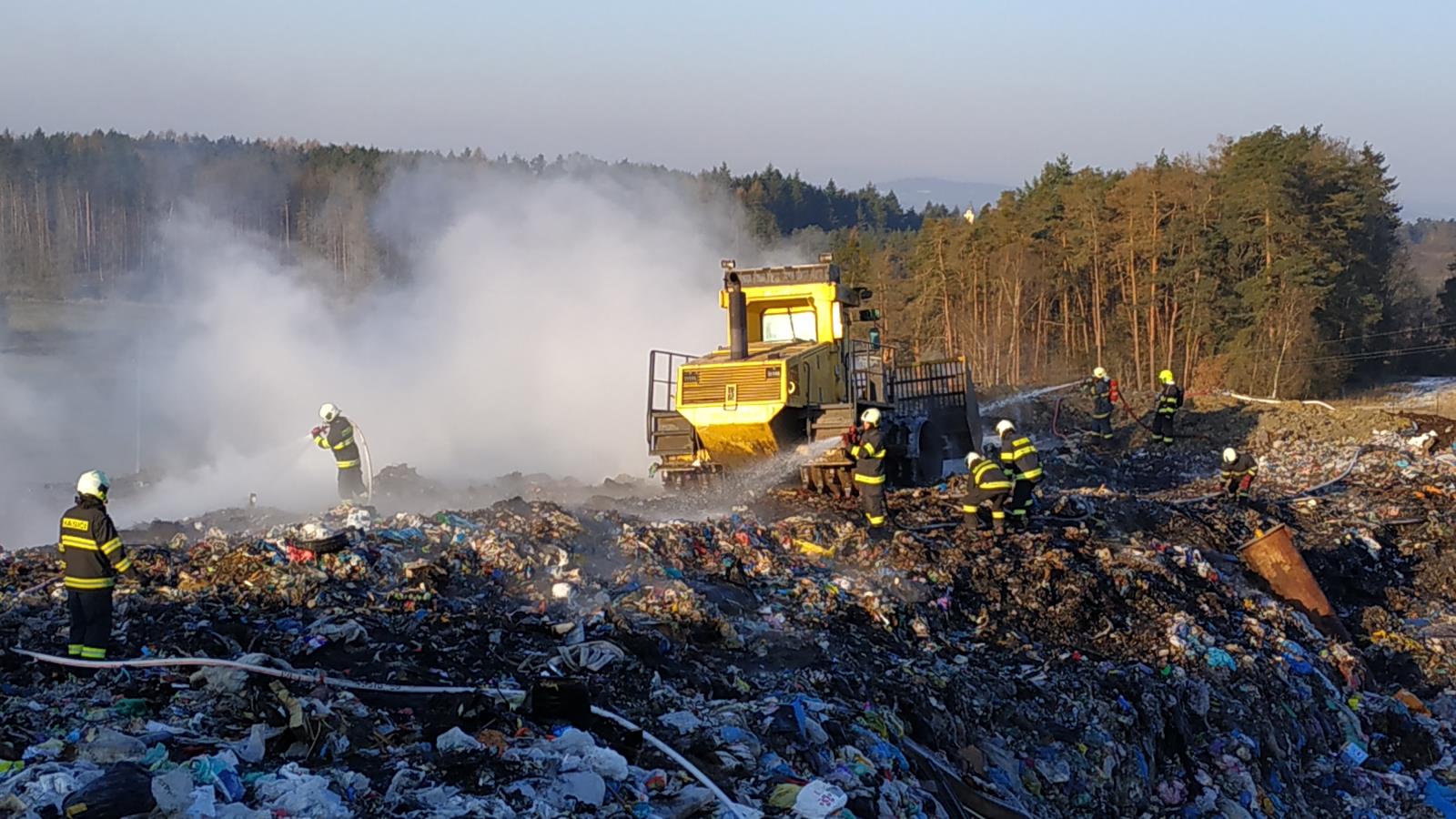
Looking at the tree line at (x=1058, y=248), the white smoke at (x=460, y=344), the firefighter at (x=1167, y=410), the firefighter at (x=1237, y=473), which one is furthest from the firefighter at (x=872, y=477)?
the tree line at (x=1058, y=248)

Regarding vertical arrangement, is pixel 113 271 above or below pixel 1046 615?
above

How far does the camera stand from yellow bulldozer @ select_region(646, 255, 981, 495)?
508 inches

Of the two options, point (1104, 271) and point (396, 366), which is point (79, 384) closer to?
point (396, 366)

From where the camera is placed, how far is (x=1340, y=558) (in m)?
12.8

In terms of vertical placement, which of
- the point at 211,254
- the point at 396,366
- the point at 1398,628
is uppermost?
the point at 211,254

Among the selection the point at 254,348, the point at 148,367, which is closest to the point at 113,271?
the point at 148,367

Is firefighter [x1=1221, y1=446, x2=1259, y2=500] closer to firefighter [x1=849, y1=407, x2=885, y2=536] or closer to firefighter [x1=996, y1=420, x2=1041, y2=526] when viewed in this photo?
firefighter [x1=996, y1=420, x2=1041, y2=526]

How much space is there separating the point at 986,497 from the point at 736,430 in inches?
114

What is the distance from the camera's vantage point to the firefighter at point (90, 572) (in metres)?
6.62

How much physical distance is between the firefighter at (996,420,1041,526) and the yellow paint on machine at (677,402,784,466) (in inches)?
96.6

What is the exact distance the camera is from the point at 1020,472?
12047mm

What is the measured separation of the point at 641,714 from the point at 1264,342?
33.3m

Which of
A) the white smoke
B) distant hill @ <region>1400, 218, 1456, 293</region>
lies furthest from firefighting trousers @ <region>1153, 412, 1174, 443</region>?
distant hill @ <region>1400, 218, 1456, 293</region>

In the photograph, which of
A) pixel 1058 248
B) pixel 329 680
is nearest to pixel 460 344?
pixel 329 680
